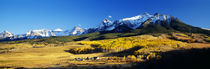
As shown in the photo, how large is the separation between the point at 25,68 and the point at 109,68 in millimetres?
49900

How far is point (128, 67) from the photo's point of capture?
93.8 m

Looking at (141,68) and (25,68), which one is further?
(25,68)

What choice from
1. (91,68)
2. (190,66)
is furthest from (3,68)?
(190,66)

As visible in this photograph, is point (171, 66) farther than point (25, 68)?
No

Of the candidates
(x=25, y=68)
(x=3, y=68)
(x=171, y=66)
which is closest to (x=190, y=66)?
(x=171, y=66)

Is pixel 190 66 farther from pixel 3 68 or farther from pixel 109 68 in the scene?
pixel 3 68

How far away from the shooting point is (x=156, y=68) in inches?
3536

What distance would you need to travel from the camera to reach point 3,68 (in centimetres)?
9762

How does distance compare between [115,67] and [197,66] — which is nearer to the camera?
[197,66]

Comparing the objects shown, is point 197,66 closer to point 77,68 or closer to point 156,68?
point 156,68

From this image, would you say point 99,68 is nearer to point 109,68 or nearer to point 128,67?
point 109,68

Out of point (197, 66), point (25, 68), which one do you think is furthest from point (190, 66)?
point (25, 68)

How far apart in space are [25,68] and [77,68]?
3167 centimetres

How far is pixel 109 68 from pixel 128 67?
10.8m
